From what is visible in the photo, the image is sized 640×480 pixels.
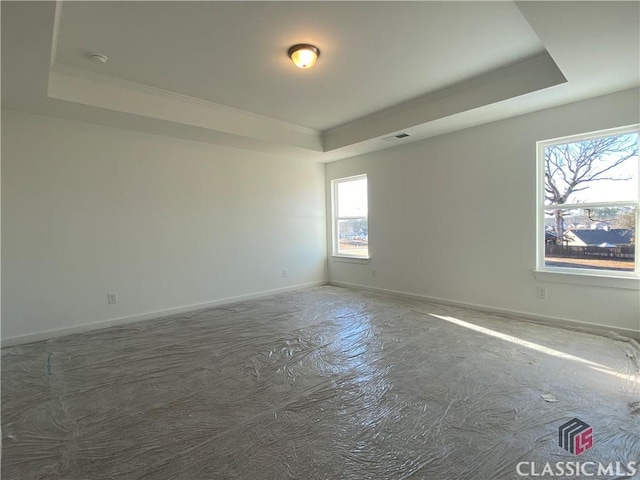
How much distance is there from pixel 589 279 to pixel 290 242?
415 centimetres

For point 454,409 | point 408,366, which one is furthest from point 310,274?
point 454,409

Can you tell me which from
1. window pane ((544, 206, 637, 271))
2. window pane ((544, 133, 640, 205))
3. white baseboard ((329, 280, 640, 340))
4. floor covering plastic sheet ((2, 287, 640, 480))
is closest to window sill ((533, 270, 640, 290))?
window pane ((544, 206, 637, 271))

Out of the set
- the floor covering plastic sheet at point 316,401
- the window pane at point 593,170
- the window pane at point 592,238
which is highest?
the window pane at point 593,170

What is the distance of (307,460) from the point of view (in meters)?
1.67

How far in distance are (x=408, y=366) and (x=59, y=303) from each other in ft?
12.4

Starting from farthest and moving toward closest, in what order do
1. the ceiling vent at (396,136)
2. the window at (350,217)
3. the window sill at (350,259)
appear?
1. the window at (350,217)
2. the window sill at (350,259)
3. the ceiling vent at (396,136)

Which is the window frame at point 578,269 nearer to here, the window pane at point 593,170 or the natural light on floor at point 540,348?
the window pane at point 593,170

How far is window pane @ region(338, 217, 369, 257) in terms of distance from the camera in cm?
585

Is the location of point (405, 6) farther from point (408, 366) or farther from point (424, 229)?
point (424, 229)

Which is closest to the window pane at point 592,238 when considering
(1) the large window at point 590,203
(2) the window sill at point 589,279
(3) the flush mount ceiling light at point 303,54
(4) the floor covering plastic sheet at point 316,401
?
(1) the large window at point 590,203

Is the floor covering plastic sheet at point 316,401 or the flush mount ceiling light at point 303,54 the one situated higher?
the flush mount ceiling light at point 303,54

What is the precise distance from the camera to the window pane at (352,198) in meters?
5.80

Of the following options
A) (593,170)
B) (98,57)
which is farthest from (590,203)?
(98,57)

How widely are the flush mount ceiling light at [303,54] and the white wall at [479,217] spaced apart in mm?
2467
